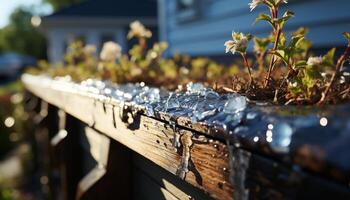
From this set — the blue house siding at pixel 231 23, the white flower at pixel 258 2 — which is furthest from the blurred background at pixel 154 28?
the white flower at pixel 258 2

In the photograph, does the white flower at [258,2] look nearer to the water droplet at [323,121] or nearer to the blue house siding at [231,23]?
the water droplet at [323,121]

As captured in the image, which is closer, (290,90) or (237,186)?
(237,186)

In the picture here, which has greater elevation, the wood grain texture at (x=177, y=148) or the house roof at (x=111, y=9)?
the house roof at (x=111, y=9)

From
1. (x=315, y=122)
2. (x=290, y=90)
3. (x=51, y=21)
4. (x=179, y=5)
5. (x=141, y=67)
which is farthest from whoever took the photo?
(x=51, y=21)

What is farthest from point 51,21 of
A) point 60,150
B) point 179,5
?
point 60,150

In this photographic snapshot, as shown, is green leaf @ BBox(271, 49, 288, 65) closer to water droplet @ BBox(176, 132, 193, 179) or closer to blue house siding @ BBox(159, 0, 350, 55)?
water droplet @ BBox(176, 132, 193, 179)

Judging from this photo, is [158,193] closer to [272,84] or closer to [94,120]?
[94,120]

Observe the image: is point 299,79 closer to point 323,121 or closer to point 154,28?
point 323,121
